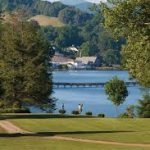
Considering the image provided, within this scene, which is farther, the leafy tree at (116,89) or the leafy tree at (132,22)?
the leafy tree at (116,89)

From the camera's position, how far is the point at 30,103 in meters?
73.8

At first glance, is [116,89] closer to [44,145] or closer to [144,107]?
[144,107]

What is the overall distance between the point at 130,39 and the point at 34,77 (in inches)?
1557

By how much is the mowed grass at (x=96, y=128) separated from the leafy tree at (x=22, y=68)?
83.0ft

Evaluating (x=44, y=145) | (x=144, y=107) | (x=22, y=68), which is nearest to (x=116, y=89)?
(x=144, y=107)

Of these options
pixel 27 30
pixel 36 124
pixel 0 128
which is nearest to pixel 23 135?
pixel 0 128

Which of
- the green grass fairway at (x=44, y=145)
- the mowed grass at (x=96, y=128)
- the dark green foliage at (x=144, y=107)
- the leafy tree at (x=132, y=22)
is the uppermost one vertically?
the leafy tree at (x=132, y=22)

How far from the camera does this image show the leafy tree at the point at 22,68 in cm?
7031

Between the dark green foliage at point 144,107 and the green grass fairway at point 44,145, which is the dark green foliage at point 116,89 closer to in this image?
the dark green foliage at point 144,107

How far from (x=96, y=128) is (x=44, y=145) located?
13.3m

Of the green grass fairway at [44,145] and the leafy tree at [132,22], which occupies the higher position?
the leafy tree at [132,22]

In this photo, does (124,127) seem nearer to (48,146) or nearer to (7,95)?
(48,146)

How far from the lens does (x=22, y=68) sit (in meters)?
70.9

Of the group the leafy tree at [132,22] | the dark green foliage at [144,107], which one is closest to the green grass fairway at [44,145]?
the leafy tree at [132,22]
